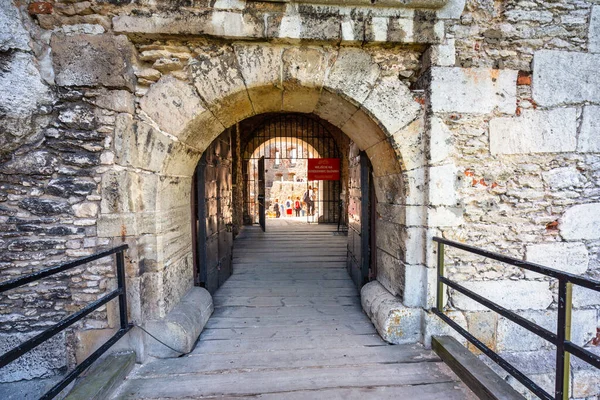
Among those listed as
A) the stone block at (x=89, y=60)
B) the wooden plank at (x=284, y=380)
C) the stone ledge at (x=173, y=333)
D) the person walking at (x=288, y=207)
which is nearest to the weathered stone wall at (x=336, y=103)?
the stone block at (x=89, y=60)

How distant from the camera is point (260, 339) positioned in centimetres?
243

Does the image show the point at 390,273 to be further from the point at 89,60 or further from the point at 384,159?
→ the point at 89,60

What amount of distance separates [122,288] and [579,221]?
11.8 feet

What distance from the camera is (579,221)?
2.30 metres

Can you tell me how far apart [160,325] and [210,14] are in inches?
93.3

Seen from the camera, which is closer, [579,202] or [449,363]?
[449,363]

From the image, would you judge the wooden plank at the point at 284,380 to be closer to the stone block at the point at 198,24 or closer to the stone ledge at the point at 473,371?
the stone ledge at the point at 473,371

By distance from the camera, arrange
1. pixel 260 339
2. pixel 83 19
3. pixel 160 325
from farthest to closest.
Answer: pixel 260 339 → pixel 160 325 → pixel 83 19

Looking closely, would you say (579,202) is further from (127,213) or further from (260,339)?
(127,213)

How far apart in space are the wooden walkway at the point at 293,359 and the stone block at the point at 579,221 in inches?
59.2

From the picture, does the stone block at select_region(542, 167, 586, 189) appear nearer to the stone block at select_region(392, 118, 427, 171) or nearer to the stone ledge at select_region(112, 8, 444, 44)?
the stone block at select_region(392, 118, 427, 171)

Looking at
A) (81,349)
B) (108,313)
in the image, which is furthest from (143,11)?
(81,349)

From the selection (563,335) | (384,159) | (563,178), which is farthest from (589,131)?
(563,335)

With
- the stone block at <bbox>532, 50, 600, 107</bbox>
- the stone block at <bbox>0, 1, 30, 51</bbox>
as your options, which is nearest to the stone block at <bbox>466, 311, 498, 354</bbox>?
the stone block at <bbox>532, 50, 600, 107</bbox>
